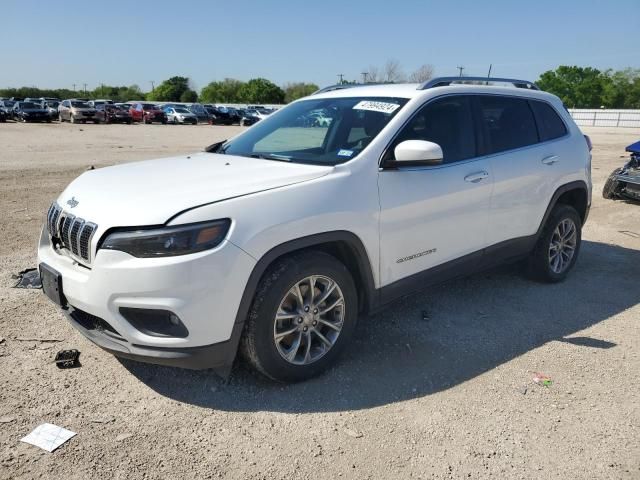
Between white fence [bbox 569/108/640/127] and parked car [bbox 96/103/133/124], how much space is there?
38369 millimetres

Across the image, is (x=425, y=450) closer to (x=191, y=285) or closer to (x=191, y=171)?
(x=191, y=285)

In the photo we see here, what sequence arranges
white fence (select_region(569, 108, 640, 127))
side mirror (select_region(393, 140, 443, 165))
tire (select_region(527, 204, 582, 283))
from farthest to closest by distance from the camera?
white fence (select_region(569, 108, 640, 127)) → tire (select_region(527, 204, 582, 283)) → side mirror (select_region(393, 140, 443, 165))

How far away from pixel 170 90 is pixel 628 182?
103868 mm

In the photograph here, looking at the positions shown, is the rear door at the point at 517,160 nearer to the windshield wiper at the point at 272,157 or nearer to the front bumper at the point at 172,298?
the windshield wiper at the point at 272,157

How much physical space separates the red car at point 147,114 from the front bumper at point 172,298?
41.7 m

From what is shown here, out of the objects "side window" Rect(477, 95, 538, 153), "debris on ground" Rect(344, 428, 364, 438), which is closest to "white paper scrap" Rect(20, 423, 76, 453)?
"debris on ground" Rect(344, 428, 364, 438)

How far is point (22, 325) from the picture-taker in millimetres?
4023

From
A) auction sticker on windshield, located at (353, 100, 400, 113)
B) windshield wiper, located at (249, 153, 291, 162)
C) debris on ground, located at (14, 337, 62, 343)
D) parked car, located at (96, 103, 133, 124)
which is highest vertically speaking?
parked car, located at (96, 103, 133, 124)

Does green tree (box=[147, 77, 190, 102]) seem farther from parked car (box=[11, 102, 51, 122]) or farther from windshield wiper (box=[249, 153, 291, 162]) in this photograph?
windshield wiper (box=[249, 153, 291, 162])

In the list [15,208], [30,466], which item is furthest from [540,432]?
[15,208]

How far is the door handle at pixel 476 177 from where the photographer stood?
13.2ft

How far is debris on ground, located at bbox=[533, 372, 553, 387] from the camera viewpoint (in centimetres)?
339

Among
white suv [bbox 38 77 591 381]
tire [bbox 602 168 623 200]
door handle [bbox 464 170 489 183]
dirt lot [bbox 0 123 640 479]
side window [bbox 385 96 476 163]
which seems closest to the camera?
dirt lot [bbox 0 123 640 479]

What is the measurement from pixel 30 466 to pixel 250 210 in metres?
1.64
